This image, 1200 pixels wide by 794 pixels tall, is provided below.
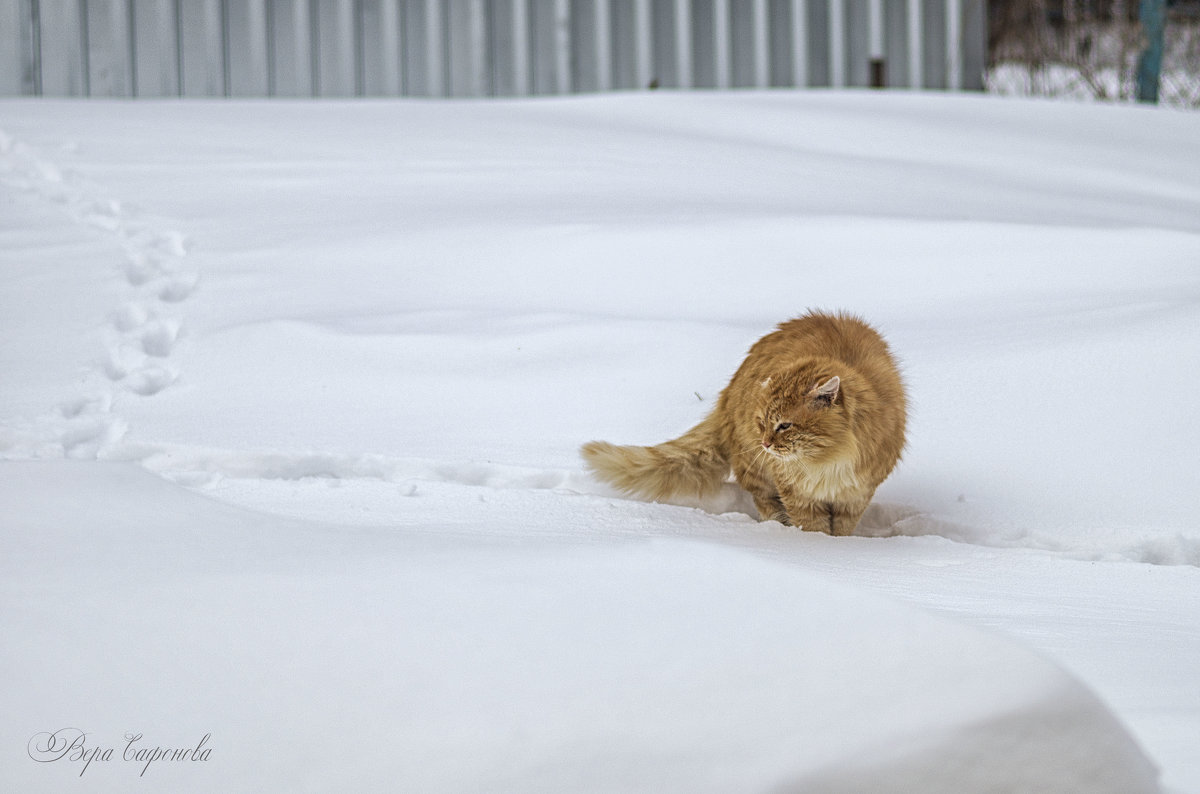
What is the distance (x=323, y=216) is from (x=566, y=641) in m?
2.95

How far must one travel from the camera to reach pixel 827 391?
6.09ft

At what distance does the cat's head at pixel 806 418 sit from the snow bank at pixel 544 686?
3.21 feet

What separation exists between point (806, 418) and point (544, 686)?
120 cm

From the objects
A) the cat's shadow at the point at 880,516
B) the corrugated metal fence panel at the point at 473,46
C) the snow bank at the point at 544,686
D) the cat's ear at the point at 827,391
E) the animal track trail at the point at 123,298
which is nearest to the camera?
the snow bank at the point at 544,686

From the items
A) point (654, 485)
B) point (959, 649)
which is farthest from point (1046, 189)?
point (959, 649)

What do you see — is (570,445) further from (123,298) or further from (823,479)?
(123,298)

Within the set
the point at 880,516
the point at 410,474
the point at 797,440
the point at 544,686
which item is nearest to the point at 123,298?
the point at 410,474

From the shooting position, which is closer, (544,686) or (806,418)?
(544,686)

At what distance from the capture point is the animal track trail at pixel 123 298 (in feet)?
7.23

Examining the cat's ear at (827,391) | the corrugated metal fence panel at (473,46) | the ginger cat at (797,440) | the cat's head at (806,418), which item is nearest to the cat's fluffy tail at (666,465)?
the ginger cat at (797,440)

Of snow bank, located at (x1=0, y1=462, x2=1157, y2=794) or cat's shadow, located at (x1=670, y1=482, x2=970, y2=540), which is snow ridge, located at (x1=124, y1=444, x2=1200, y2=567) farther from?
snow bank, located at (x1=0, y1=462, x2=1157, y2=794)

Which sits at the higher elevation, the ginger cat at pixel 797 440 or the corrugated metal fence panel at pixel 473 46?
the corrugated metal fence panel at pixel 473 46

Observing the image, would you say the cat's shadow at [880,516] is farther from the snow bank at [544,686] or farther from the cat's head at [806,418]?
the snow bank at [544,686]

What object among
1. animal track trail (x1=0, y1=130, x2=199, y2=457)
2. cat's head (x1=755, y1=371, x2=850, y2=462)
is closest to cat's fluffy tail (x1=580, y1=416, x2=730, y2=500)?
cat's head (x1=755, y1=371, x2=850, y2=462)
